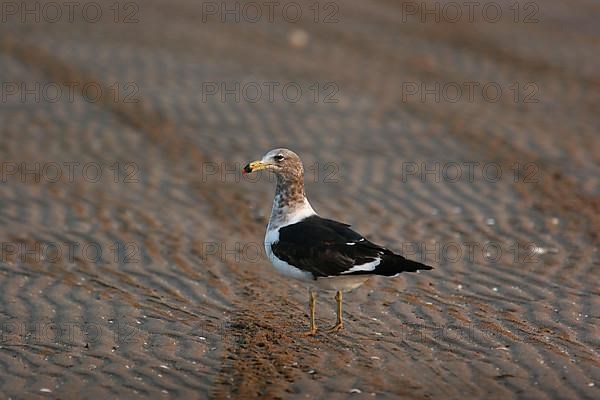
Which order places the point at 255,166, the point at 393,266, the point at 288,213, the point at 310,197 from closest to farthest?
the point at 393,266
the point at 288,213
the point at 255,166
the point at 310,197

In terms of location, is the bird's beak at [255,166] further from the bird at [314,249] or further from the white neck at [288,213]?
the white neck at [288,213]

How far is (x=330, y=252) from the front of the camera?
8047mm

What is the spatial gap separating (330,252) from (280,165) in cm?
120

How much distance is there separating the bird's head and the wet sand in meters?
1.25

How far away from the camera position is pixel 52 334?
26.7ft

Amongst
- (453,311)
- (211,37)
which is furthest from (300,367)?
(211,37)

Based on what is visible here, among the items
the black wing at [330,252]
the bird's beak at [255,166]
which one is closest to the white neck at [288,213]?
the black wing at [330,252]

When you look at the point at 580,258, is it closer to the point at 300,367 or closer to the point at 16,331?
the point at 300,367

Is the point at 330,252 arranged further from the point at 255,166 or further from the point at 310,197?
the point at 310,197

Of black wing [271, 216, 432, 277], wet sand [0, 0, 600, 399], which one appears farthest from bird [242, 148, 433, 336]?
wet sand [0, 0, 600, 399]

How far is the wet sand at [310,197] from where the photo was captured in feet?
25.0

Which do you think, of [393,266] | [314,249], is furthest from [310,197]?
[393,266]

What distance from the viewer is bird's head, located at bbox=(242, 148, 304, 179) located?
885cm

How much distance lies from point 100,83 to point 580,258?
9111mm
